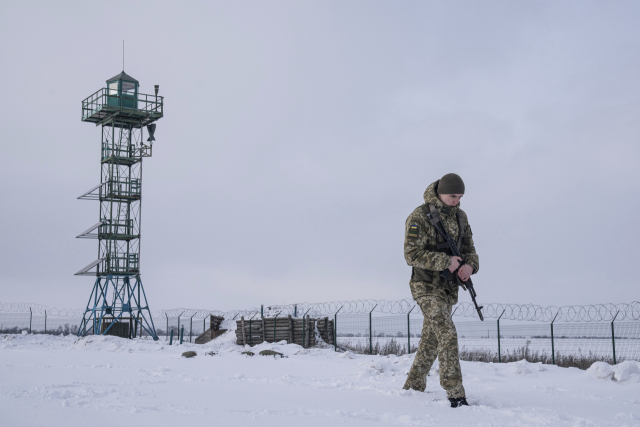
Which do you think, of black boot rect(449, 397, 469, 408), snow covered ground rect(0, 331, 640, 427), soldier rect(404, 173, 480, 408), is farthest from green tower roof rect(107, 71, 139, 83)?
black boot rect(449, 397, 469, 408)

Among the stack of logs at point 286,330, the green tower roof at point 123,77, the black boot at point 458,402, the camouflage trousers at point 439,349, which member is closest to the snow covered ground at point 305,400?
the black boot at point 458,402

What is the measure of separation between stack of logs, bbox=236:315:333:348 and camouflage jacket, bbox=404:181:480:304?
53.1 ft

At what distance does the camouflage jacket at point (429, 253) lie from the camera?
6.16m

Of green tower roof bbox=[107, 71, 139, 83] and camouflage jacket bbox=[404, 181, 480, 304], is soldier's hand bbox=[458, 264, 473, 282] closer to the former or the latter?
camouflage jacket bbox=[404, 181, 480, 304]

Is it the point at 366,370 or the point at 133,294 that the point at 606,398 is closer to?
the point at 366,370

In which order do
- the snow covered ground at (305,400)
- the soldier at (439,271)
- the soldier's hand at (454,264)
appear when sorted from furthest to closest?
the soldier's hand at (454,264)
the soldier at (439,271)
the snow covered ground at (305,400)

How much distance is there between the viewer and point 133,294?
102 ft

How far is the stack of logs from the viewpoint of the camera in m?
23.1

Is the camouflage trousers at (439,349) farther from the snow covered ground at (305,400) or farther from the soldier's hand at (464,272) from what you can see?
the soldier's hand at (464,272)

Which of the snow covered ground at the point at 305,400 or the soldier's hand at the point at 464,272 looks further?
the soldier's hand at the point at 464,272

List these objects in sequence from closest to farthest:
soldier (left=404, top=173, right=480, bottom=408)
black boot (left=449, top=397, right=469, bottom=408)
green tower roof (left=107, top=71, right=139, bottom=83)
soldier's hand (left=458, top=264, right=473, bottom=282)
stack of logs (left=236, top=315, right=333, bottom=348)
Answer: black boot (left=449, top=397, right=469, bottom=408) < soldier (left=404, top=173, right=480, bottom=408) < soldier's hand (left=458, top=264, right=473, bottom=282) < stack of logs (left=236, top=315, right=333, bottom=348) < green tower roof (left=107, top=71, right=139, bottom=83)

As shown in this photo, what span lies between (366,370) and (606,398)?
3803 mm

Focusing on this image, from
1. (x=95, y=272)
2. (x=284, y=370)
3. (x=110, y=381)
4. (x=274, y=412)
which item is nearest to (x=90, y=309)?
(x=95, y=272)

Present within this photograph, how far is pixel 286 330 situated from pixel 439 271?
1816 centimetres
